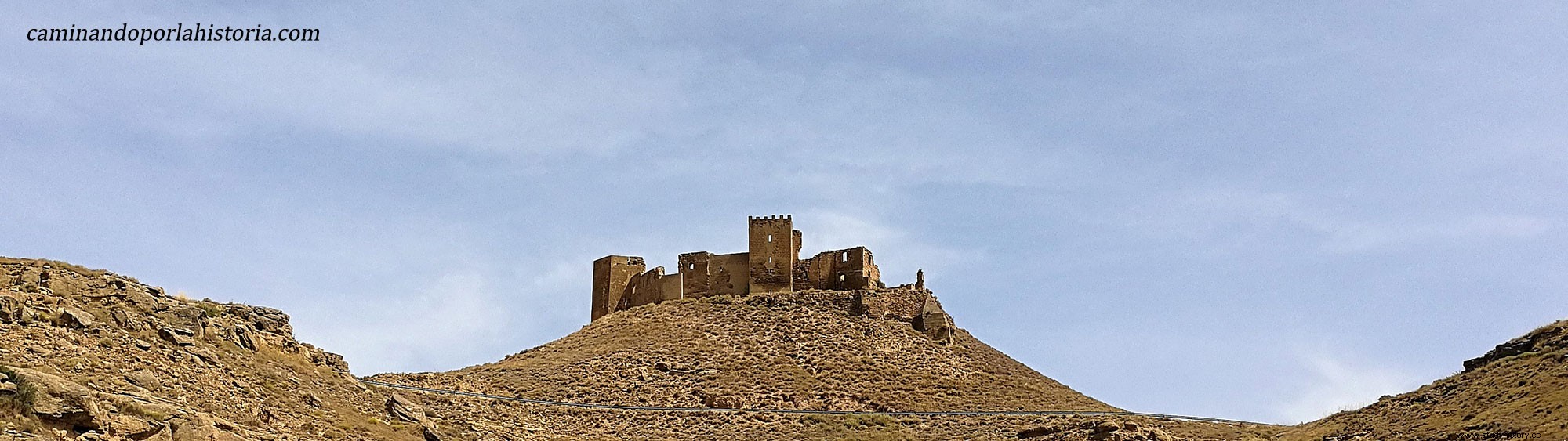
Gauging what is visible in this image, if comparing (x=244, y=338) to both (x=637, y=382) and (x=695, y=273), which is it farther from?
(x=695, y=273)

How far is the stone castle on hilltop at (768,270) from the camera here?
59.2 metres

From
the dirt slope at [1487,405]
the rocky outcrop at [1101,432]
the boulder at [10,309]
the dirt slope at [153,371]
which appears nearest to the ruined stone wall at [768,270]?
the rocky outcrop at [1101,432]

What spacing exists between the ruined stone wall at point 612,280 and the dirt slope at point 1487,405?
26459 millimetres

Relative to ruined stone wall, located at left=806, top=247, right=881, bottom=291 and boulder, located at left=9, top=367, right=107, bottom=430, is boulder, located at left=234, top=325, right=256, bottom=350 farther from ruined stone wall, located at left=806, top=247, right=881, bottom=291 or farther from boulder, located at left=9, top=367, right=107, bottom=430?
ruined stone wall, located at left=806, top=247, right=881, bottom=291

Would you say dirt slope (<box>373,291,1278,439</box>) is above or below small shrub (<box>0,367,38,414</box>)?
above

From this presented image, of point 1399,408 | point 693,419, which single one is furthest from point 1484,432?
point 693,419

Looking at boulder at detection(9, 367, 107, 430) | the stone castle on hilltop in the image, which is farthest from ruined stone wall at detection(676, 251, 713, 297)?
boulder at detection(9, 367, 107, 430)

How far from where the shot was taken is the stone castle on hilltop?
194 ft

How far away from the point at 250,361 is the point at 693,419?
16.6 m

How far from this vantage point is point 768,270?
59438 millimetres

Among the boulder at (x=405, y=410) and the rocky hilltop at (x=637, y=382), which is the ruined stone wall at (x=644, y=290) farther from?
the boulder at (x=405, y=410)

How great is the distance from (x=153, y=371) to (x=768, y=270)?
103 ft

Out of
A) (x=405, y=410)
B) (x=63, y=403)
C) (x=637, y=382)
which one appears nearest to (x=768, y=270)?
(x=637, y=382)

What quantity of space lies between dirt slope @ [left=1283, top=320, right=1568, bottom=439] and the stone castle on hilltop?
1854cm
